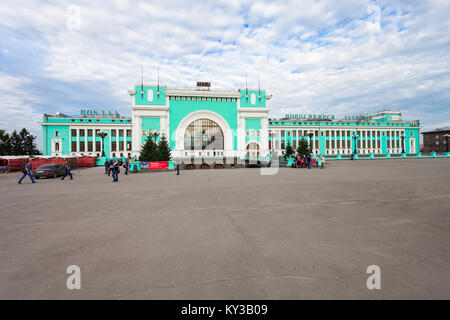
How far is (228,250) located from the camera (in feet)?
13.1

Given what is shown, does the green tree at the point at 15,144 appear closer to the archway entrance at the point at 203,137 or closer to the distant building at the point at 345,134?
the archway entrance at the point at 203,137

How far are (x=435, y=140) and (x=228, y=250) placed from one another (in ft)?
394

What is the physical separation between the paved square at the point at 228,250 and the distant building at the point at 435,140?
10947cm

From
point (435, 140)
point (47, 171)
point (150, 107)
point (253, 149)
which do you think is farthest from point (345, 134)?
point (47, 171)

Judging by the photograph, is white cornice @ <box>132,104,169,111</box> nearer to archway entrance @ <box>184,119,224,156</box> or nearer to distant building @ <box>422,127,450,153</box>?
archway entrance @ <box>184,119,224,156</box>

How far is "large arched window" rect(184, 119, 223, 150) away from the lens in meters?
49.6

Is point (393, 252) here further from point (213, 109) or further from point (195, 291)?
point (213, 109)

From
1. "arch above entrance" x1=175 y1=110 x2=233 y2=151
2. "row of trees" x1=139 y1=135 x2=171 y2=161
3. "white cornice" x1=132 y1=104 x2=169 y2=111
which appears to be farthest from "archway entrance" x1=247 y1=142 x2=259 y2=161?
"row of trees" x1=139 y1=135 x2=171 y2=161

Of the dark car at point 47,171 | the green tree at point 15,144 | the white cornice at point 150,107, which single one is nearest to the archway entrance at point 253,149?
the white cornice at point 150,107

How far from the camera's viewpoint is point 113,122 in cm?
5847

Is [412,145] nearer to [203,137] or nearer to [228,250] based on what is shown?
[203,137]

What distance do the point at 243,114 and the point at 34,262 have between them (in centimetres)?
4995

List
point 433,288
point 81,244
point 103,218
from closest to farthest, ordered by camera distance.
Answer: point 433,288, point 81,244, point 103,218
